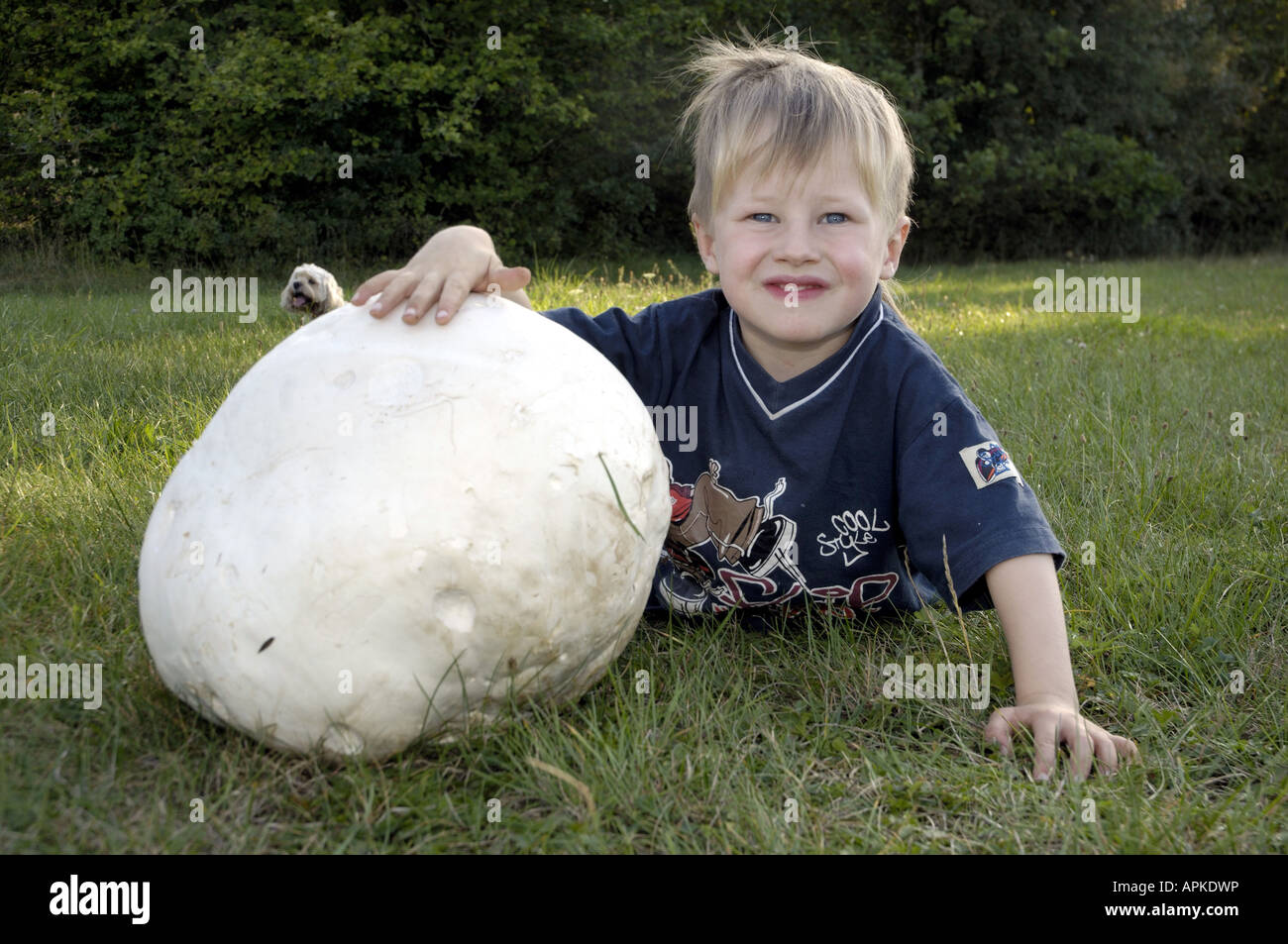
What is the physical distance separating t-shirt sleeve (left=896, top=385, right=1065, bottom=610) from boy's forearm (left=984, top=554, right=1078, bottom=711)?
0.03 metres

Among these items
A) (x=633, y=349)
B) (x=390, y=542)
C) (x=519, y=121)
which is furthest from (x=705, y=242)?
(x=519, y=121)

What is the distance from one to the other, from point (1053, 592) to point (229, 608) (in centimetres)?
151

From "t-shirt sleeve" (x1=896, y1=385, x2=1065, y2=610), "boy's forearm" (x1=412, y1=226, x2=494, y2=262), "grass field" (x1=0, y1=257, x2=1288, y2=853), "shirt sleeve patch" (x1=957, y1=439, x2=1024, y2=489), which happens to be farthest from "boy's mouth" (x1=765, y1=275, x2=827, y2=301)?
"grass field" (x1=0, y1=257, x2=1288, y2=853)

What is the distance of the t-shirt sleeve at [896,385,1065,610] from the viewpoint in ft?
6.85

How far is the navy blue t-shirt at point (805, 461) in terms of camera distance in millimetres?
2277

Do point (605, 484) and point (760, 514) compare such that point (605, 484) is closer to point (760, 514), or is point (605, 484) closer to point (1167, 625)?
point (760, 514)

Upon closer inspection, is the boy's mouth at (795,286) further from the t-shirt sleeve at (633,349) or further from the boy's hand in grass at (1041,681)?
the boy's hand in grass at (1041,681)

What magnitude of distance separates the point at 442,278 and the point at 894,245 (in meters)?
1.19

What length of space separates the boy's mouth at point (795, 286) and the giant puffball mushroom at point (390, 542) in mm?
664

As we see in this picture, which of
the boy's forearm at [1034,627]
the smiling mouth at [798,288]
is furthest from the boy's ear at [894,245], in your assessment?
the boy's forearm at [1034,627]

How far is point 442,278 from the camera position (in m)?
2.05

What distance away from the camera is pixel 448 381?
5.82ft

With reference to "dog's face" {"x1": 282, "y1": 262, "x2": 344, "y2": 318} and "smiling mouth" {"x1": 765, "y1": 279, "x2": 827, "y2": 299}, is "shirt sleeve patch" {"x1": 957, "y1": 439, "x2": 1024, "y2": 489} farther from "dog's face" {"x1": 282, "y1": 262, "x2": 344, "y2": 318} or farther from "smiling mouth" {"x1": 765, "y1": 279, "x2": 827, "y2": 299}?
"dog's face" {"x1": 282, "y1": 262, "x2": 344, "y2": 318}
